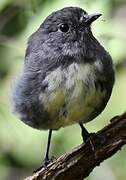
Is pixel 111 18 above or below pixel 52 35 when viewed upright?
above

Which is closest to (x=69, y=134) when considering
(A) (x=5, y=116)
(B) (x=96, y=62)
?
(A) (x=5, y=116)

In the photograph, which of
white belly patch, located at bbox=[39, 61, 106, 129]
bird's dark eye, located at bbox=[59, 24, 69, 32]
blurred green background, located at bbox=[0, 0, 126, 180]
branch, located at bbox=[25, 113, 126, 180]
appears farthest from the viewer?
blurred green background, located at bbox=[0, 0, 126, 180]

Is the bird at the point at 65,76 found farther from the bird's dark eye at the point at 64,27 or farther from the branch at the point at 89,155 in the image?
the branch at the point at 89,155

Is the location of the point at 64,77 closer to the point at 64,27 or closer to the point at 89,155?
the point at 64,27

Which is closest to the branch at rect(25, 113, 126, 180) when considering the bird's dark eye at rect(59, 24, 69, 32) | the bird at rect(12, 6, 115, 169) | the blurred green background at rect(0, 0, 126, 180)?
the bird at rect(12, 6, 115, 169)

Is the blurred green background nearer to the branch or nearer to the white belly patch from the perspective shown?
the white belly patch

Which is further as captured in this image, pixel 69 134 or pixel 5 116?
pixel 69 134

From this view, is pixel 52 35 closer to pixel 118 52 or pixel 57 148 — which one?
pixel 118 52

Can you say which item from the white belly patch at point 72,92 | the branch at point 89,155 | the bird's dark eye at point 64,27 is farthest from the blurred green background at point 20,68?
the branch at point 89,155
